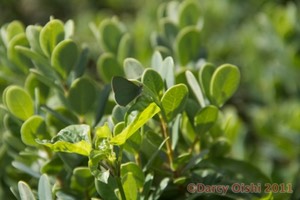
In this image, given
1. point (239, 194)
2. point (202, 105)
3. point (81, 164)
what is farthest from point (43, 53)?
point (239, 194)

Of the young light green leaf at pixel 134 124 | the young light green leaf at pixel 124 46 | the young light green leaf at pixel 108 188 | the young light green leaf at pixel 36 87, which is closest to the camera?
the young light green leaf at pixel 134 124

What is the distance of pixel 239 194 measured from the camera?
1140 mm

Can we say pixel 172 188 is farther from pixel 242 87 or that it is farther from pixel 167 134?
pixel 242 87

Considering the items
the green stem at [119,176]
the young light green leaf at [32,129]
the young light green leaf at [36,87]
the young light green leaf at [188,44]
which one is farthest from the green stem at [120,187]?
the young light green leaf at [188,44]

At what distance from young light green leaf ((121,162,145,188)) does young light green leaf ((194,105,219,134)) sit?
0.16 m

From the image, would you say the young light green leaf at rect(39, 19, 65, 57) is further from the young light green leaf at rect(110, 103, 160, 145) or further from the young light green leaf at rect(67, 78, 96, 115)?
the young light green leaf at rect(110, 103, 160, 145)

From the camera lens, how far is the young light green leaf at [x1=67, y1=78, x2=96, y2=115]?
1183mm

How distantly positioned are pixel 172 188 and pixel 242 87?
1279 millimetres

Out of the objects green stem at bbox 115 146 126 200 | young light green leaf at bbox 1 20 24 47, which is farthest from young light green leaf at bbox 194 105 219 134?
young light green leaf at bbox 1 20 24 47

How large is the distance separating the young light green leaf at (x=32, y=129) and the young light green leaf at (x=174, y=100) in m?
0.26

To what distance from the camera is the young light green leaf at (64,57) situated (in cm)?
112

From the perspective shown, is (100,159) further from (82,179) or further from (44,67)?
(44,67)

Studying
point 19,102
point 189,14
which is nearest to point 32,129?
point 19,102

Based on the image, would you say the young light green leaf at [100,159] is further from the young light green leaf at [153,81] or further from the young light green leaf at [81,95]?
the young light green leaf at [81,95]
